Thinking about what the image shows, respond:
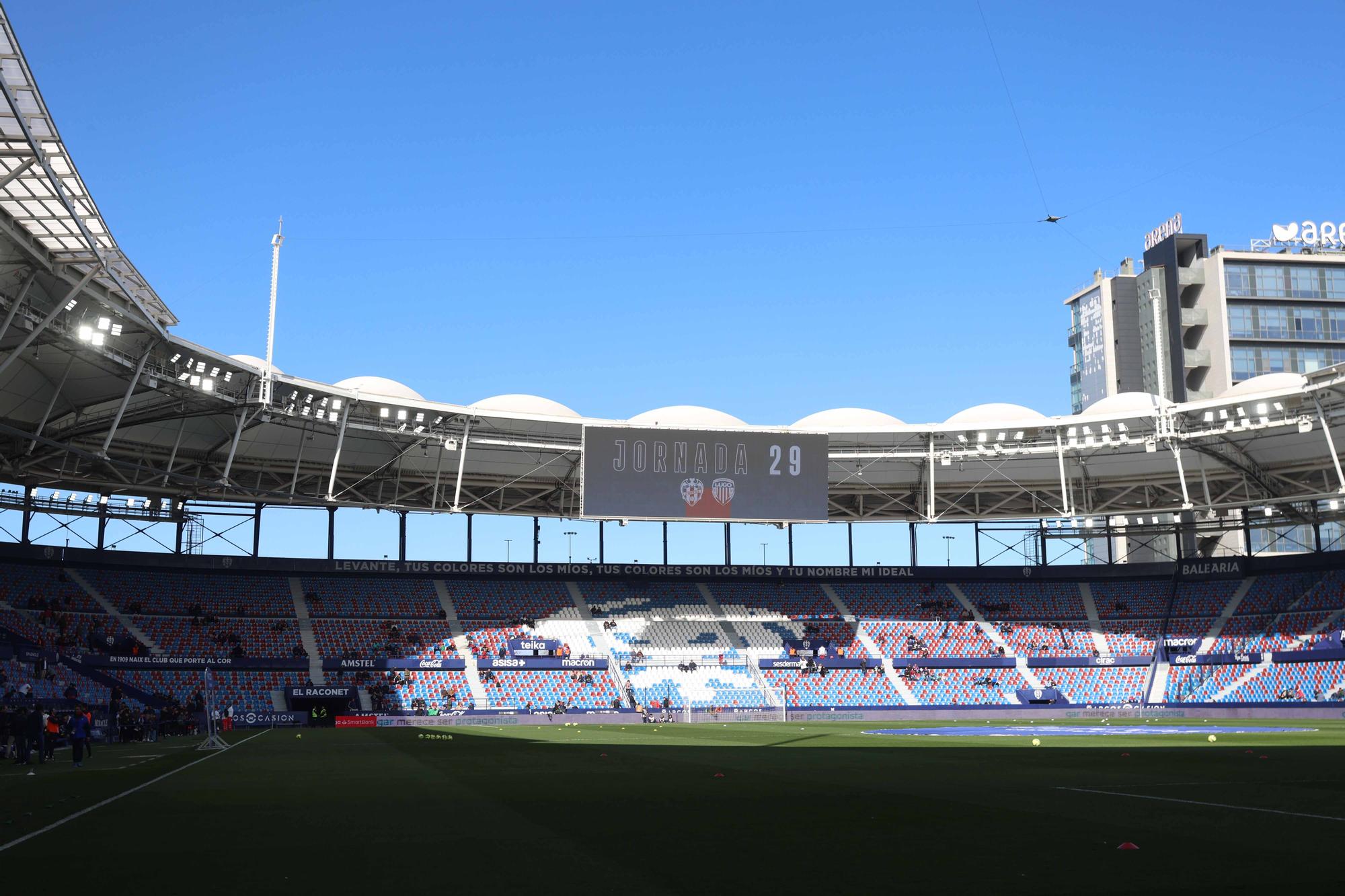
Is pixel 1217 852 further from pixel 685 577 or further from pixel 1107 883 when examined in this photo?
pixel 685 577

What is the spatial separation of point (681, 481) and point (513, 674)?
14.6 meters

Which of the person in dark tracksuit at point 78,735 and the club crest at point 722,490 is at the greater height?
the club crest at point 722,490

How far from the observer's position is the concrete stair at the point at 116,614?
189 ft

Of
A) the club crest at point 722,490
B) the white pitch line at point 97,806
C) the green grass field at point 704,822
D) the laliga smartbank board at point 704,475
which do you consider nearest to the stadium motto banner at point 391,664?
the laliga smartbank board at point 704,475

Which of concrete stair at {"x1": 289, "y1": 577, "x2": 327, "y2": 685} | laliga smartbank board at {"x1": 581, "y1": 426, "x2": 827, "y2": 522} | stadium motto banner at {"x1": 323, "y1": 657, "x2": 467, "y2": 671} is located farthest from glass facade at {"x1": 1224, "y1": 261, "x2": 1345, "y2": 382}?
concrete stair at {"x1": 289, "y1": 577, "x2": 327, "y2": 685}

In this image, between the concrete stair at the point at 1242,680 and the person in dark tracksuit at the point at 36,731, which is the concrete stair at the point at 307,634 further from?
the concrete stair at the point at 1242,680

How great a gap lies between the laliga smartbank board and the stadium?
0.15m

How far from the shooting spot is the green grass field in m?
9.48

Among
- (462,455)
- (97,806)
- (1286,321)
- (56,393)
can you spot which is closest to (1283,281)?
(1286,321)

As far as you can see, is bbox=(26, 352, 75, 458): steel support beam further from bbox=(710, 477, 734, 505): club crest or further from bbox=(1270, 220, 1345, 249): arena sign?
bbox=(1270, 220, 1345, 249): arena sign

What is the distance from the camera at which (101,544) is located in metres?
62.3

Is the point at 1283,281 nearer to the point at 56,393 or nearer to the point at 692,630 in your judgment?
the point at 692,630

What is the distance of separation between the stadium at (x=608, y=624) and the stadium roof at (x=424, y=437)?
23cm

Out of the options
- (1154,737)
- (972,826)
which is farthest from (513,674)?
(972,826)
